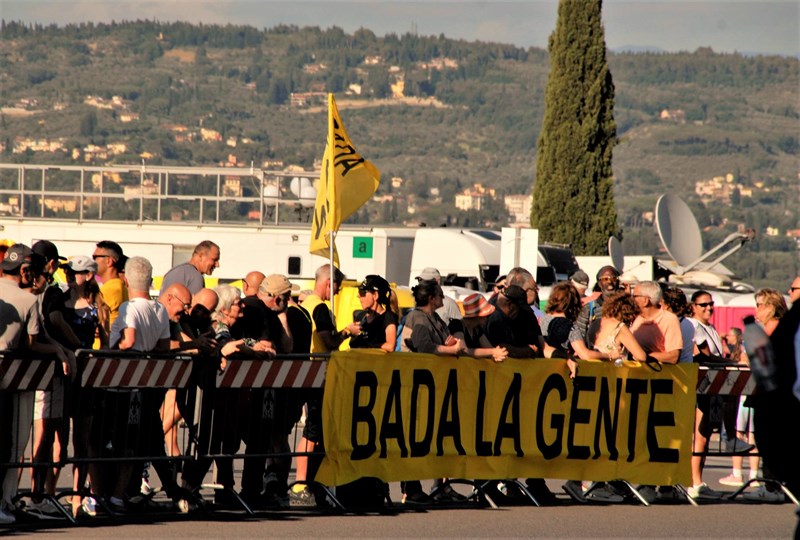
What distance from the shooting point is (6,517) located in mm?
9406

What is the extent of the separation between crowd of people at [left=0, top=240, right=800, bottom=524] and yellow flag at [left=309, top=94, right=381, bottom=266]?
75.7 inches

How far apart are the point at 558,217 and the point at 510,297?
158 feet

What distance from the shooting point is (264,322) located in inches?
436

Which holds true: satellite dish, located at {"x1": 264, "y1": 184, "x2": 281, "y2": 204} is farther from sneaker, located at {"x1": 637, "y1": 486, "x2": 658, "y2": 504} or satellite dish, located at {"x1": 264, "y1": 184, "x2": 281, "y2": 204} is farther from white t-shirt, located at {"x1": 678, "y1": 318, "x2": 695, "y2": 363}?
sneaker, located at {"x1": 637, "y1": 486, "x2": 658, "y2": 504}

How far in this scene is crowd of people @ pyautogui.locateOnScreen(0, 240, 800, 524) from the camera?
9758 millimetres

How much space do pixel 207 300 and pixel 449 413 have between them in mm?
2097

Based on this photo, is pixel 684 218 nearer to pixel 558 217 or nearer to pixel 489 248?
pixel 489 248

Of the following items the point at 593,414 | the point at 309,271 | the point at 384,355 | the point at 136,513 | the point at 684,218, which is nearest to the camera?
the point at 136,513

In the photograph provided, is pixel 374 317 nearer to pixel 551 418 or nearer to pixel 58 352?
pixel 551 418

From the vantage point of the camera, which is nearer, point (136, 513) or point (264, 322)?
point (136, 513)

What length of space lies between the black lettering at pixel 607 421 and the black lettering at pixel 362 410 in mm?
1897

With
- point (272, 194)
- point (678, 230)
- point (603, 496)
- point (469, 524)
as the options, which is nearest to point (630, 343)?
point (603, 496)

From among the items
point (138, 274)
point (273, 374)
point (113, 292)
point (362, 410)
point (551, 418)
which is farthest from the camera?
point (113, 292)

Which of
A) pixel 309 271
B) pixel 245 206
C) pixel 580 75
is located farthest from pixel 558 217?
pixel 245 206
